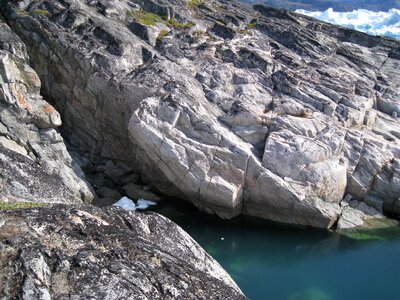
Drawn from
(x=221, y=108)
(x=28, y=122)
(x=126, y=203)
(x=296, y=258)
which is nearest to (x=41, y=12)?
(x=28, y=122)

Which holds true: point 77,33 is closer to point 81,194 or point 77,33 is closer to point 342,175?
point 81,194

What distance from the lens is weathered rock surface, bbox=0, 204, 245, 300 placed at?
9461mm

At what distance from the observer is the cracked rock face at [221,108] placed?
3269cm

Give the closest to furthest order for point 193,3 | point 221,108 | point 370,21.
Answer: point 221,108
point 193,3
point 370,21

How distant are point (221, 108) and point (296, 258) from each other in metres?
13.4

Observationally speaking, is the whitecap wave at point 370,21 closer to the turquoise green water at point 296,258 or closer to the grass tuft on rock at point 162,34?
the grass tuft on rock at point 162,34

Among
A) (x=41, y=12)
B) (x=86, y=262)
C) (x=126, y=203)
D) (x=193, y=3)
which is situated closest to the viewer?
(x=86, y=262)

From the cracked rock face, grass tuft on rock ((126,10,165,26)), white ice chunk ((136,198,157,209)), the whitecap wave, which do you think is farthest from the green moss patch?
the whitecap wave

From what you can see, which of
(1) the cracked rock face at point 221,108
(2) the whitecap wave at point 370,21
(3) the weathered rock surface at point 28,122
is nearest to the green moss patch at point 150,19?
(1) the cracked rock face at point 221,108

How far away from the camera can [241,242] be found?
3169 centimetres

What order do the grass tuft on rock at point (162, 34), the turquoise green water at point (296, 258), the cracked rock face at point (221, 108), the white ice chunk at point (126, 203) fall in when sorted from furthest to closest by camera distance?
the grass tuft on rock at point (162, 34), the white ice chunk at point (126, 203), the cracked rock face at point (221, 108), the turquoise green water at point (296, 258)

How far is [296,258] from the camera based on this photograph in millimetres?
30531

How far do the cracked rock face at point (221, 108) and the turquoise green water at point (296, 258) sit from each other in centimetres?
140

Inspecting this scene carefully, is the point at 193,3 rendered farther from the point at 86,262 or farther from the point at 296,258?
the point at 86,262
